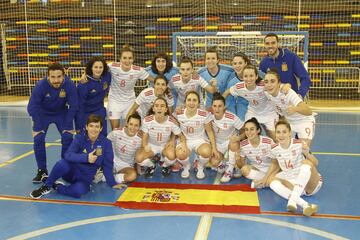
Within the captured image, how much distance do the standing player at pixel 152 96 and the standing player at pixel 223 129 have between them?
2.25ft

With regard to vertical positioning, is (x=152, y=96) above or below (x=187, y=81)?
below

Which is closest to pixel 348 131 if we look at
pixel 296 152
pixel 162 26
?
pixel 296 152

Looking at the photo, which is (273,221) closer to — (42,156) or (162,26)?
(42,156)

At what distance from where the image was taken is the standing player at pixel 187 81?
5227 mm

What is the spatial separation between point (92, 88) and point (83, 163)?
123cm

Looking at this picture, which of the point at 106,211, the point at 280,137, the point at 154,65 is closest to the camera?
the point at 106,211

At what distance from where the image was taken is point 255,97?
5012mm

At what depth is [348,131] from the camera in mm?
7551

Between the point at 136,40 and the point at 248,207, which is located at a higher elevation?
→ the point at 136,40

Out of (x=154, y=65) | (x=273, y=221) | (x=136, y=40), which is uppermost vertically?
(x=136, y=40)

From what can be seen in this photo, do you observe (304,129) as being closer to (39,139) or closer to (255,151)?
(255,151)

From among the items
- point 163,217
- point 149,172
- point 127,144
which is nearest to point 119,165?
point 127,144

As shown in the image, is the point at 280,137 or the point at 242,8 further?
the point at 242,8

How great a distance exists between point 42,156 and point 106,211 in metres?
1.48
